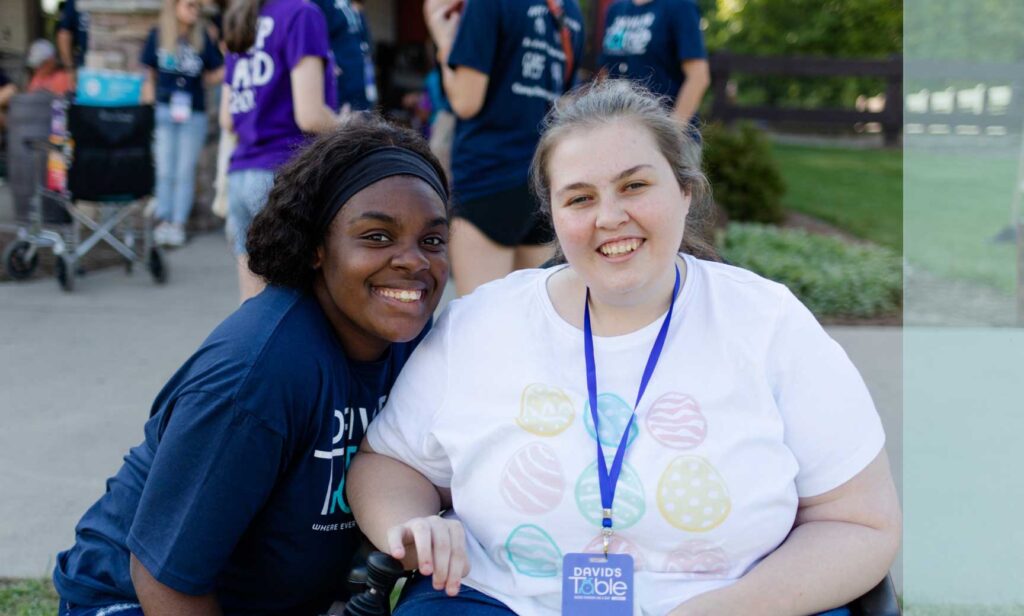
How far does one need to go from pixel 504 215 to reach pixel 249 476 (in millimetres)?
2309

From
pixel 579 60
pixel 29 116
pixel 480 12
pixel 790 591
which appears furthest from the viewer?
pixel 29 116

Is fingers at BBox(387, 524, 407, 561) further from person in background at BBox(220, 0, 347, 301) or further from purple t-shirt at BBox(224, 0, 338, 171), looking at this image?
purple t-shirt at BBox(224, 0, 338, 171)

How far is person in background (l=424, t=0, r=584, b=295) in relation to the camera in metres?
4.06

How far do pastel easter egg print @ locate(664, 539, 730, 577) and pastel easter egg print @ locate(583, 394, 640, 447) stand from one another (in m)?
0.22

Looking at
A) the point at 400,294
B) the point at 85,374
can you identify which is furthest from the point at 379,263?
the point at 85,374

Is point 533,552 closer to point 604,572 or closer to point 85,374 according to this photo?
point 604,572

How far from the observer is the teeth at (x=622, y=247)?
2064 mm

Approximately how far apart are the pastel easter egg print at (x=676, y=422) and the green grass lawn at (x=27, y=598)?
1886 millimetres

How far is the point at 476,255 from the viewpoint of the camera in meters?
4.14

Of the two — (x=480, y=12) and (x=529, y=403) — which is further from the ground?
(x=480, y=12)

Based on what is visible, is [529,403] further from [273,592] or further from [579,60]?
[579,60]

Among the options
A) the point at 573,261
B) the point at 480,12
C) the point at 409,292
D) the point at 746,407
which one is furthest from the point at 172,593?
the point at 480,12

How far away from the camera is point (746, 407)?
1.99 m

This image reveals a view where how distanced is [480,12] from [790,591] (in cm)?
266
